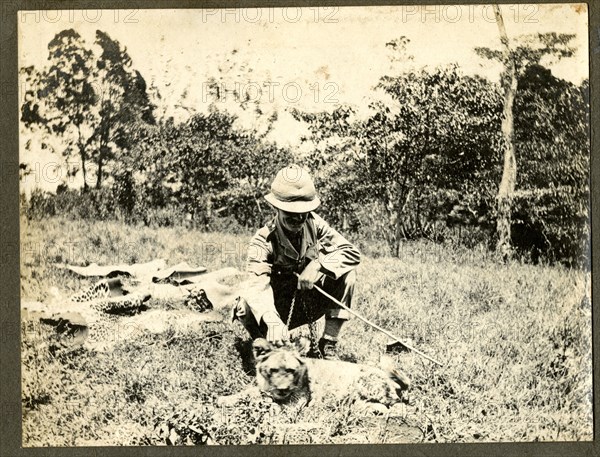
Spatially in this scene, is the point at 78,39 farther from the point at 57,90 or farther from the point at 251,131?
the point at 251,131

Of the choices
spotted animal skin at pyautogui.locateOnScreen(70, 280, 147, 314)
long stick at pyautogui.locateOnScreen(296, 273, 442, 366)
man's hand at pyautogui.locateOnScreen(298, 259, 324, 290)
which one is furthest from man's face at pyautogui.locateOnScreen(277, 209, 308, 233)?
spotted animal skin at pyautogui.locateOnScreen(70, 280, 147, 314)

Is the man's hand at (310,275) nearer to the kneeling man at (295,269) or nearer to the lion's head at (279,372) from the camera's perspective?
the kneeling man at (295,269)

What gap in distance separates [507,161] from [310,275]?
1266 mm

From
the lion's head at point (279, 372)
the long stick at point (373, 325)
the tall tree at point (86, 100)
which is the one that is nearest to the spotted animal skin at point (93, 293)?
the tall tree at point (86, 100)

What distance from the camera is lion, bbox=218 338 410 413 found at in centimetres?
385

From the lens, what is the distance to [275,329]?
385cm

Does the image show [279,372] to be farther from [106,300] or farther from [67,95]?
[67,95]

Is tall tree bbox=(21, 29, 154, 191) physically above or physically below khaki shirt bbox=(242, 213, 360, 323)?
above

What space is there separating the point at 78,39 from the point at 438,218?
87.4 inches

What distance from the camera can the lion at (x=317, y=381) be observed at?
12.6ft

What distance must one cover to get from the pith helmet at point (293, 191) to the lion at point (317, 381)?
2.47 ft

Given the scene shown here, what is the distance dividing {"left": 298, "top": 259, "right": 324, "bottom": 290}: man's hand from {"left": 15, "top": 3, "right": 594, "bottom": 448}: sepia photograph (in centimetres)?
1

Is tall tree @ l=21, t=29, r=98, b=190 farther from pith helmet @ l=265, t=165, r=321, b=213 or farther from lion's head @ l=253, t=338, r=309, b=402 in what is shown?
lion's head @ l=253, t=338, r=309, b=402

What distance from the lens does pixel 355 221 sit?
391cm
